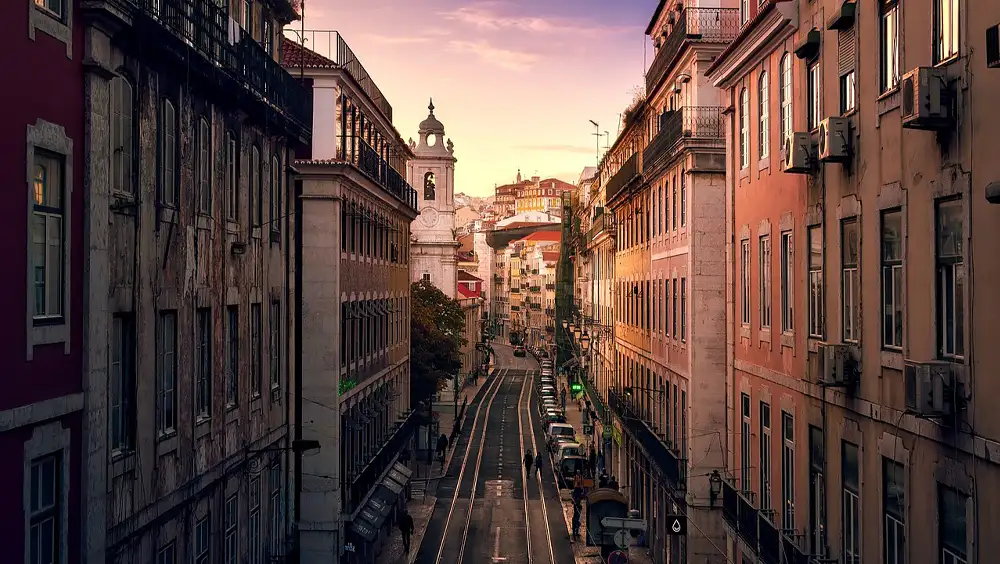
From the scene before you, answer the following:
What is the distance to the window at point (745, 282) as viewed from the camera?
74.9 feet

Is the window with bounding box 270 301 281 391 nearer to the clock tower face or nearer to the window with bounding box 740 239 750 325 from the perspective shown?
the window with bounding box 740 239 750 325

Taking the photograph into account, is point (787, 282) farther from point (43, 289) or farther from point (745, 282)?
point (43, 289)

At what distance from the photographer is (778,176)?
66.4 ft

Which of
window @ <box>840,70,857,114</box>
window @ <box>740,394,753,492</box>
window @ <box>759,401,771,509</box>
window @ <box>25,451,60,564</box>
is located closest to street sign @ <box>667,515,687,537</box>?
window @ <box>740,394,753,492</box>

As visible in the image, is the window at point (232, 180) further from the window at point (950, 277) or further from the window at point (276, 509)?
the window at point (950, 277)

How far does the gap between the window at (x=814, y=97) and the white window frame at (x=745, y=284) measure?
476 centimetres

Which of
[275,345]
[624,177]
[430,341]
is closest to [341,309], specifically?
[275,345]

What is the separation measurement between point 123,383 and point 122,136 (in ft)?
11.1

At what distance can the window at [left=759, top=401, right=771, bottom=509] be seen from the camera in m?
21.2

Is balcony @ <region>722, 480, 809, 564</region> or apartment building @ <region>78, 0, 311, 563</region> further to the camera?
balcony @ <region>722, 480, 809, 564</region>

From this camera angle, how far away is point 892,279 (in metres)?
14.6

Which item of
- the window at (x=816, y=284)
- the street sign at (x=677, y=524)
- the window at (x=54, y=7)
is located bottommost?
the street sign at (x=677, y=524)

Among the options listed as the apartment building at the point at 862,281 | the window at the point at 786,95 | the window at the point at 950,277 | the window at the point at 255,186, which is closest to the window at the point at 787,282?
the apartment building at the point at 862,281

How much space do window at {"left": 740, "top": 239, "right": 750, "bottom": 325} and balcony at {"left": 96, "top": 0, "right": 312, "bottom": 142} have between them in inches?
395
